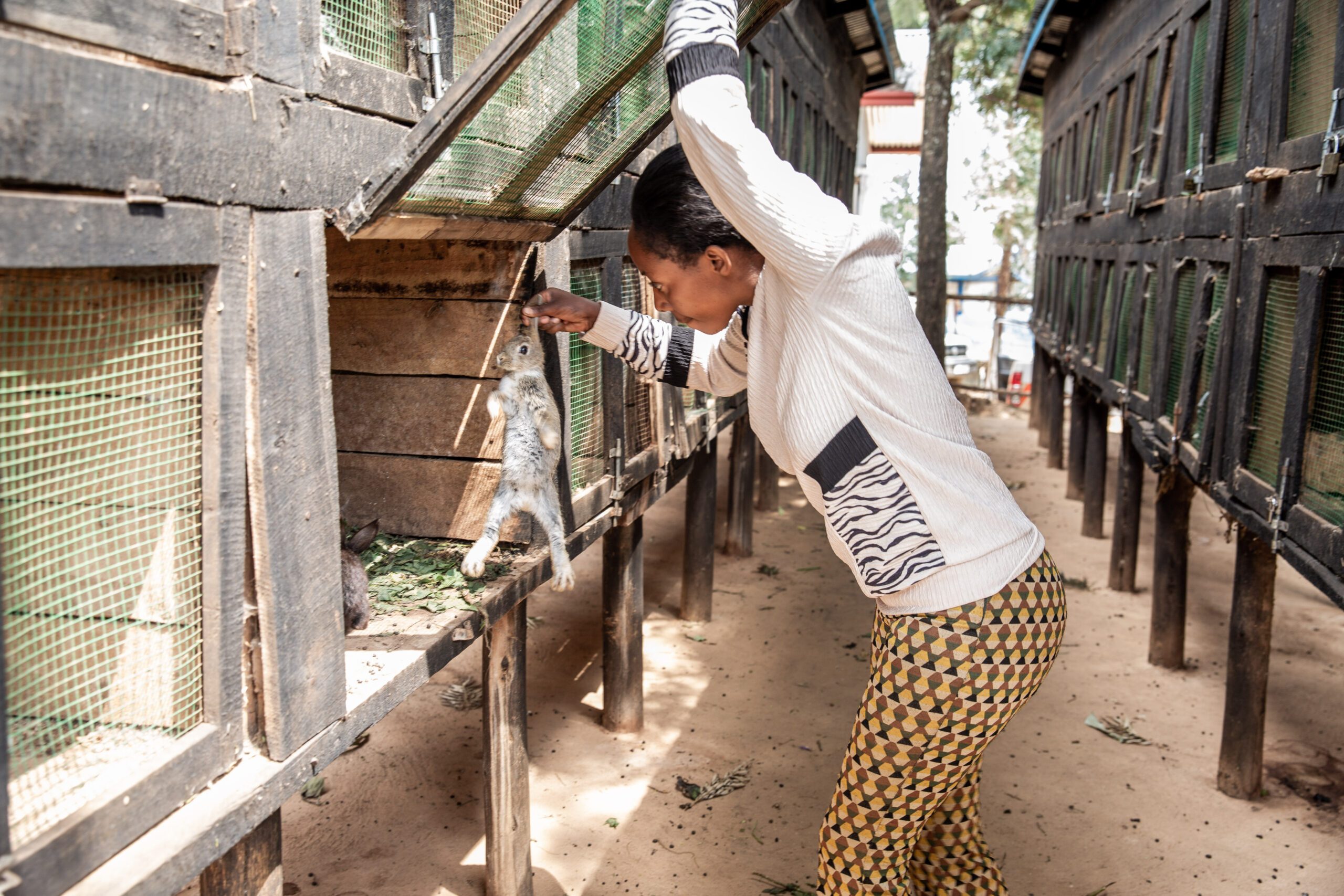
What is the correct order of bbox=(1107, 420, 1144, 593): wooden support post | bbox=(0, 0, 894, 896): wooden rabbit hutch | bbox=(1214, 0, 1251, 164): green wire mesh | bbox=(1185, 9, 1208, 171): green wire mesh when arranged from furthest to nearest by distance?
bbox=(1107, 420, 1144, 593): wooden support post
bbox=(1185, 9, 1208, 171): green wire mesh
bbox=(1214, 0, 1251, 164): green wire mesh
bbox=(0, 0, 894, 896): wooden rabbit hutch

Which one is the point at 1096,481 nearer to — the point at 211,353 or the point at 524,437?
the point at 524,437

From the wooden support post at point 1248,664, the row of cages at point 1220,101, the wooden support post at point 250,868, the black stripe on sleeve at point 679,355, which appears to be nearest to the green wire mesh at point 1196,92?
the row of cages at point 1220,101

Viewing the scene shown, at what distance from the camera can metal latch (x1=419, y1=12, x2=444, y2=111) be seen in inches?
96.8

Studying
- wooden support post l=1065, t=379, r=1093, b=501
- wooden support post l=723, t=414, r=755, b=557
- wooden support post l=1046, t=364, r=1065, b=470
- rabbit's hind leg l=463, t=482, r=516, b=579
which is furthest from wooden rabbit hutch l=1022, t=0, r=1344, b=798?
wooden support post l=1046, t=364, r=1065, b=470

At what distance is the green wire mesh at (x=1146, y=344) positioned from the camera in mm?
7137

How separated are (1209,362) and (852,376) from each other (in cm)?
420

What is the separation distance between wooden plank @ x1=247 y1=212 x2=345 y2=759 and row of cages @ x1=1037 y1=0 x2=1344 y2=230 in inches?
134

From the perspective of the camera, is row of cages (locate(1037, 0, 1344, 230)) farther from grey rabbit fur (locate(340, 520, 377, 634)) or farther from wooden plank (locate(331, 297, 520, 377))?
grey rabbit fur (locate(340, 520, 377, 634))

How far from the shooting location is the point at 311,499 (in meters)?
2.07

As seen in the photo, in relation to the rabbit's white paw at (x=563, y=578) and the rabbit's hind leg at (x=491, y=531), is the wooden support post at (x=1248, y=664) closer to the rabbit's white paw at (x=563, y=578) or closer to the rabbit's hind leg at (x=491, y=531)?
the rabbit's white paw at (x=563, y=578)

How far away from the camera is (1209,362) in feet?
17.8

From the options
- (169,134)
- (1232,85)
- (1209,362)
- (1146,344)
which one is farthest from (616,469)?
(1146,344)

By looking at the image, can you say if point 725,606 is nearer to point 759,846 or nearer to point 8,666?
point 759,846

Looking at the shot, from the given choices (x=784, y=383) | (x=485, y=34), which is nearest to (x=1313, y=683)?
(x=784, y=383)
